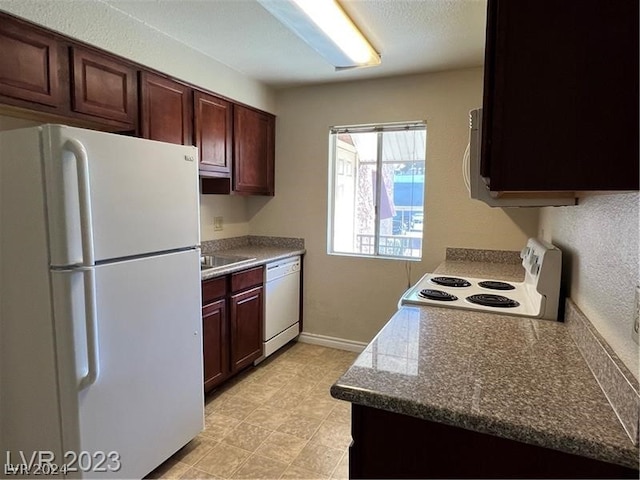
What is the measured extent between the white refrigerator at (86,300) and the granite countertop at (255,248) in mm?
913

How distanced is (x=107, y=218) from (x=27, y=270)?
1.15 ft

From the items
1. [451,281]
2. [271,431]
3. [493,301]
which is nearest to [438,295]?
[493,301]

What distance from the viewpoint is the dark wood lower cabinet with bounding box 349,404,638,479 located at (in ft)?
2.61

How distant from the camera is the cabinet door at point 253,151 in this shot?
3152mm

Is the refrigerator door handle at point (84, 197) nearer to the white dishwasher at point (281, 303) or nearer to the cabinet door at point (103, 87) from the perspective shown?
the cabinet door at point (103, 87)

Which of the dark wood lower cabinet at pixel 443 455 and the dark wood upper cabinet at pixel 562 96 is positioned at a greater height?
the dark wood upper cabinet at pixel 562 96

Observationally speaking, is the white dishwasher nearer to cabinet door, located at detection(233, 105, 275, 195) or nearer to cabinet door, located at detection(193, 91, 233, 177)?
cabinet door, located at detection(233, 105, 275, 195)

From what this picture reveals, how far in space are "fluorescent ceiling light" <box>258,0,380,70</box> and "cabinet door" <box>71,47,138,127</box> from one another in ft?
2.97

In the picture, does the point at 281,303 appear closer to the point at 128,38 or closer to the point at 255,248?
the point at 255,248

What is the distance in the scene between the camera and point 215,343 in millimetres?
2561

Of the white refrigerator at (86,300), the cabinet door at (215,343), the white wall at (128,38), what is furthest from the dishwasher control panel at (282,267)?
the white wall at (128,38)

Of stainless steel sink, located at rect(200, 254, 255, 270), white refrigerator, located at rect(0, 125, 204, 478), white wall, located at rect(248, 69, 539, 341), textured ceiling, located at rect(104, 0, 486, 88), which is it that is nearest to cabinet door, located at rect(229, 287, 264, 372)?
stainless steel sink, located at rect(200, 254, 255, 270)

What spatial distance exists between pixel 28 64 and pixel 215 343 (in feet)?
6.00

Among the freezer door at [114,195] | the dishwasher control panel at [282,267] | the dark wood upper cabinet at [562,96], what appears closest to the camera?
the dark wood upper cabinet at [562,96]
